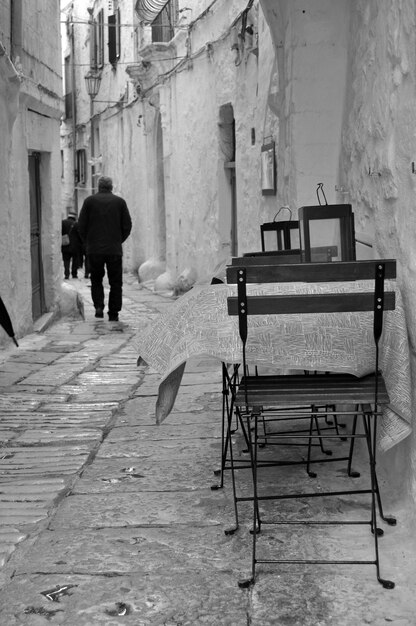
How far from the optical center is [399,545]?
3.41 meters

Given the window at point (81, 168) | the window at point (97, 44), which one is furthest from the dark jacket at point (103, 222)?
the window at point (81, 168)

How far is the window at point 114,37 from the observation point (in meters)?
21.5

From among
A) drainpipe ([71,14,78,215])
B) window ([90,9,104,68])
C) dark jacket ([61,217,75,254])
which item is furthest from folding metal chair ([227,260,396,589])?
drainpipe ([71,14,78,215])

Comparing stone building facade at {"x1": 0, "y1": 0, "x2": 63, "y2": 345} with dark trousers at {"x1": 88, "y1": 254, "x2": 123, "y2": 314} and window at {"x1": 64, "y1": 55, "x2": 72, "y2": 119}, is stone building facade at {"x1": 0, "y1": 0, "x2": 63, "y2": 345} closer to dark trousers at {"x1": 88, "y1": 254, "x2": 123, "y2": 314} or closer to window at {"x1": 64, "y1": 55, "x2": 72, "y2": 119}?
dark trousers at {"x1": 88, "y1": 254, "x2": 123, "y2": 314}

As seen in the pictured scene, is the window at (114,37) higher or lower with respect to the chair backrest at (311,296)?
higher

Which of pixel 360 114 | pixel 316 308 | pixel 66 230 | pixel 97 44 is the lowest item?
pixel 316 308

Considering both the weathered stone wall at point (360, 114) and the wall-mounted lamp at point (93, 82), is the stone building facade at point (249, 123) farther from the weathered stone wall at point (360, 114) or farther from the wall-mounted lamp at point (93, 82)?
the wall-mounted lamp at point (93, 82)

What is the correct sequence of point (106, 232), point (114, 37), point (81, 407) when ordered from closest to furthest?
point (81, 407) → point (106, 232) → point (114, 37)

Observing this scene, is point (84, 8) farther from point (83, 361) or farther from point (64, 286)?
point (83, 361)

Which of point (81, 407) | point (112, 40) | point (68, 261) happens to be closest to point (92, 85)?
point (112, 40)

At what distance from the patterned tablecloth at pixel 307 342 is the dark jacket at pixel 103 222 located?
24.7 feet

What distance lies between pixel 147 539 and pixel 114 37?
774 inches

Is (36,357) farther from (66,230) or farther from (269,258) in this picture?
(66,230)

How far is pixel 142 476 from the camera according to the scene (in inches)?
173
